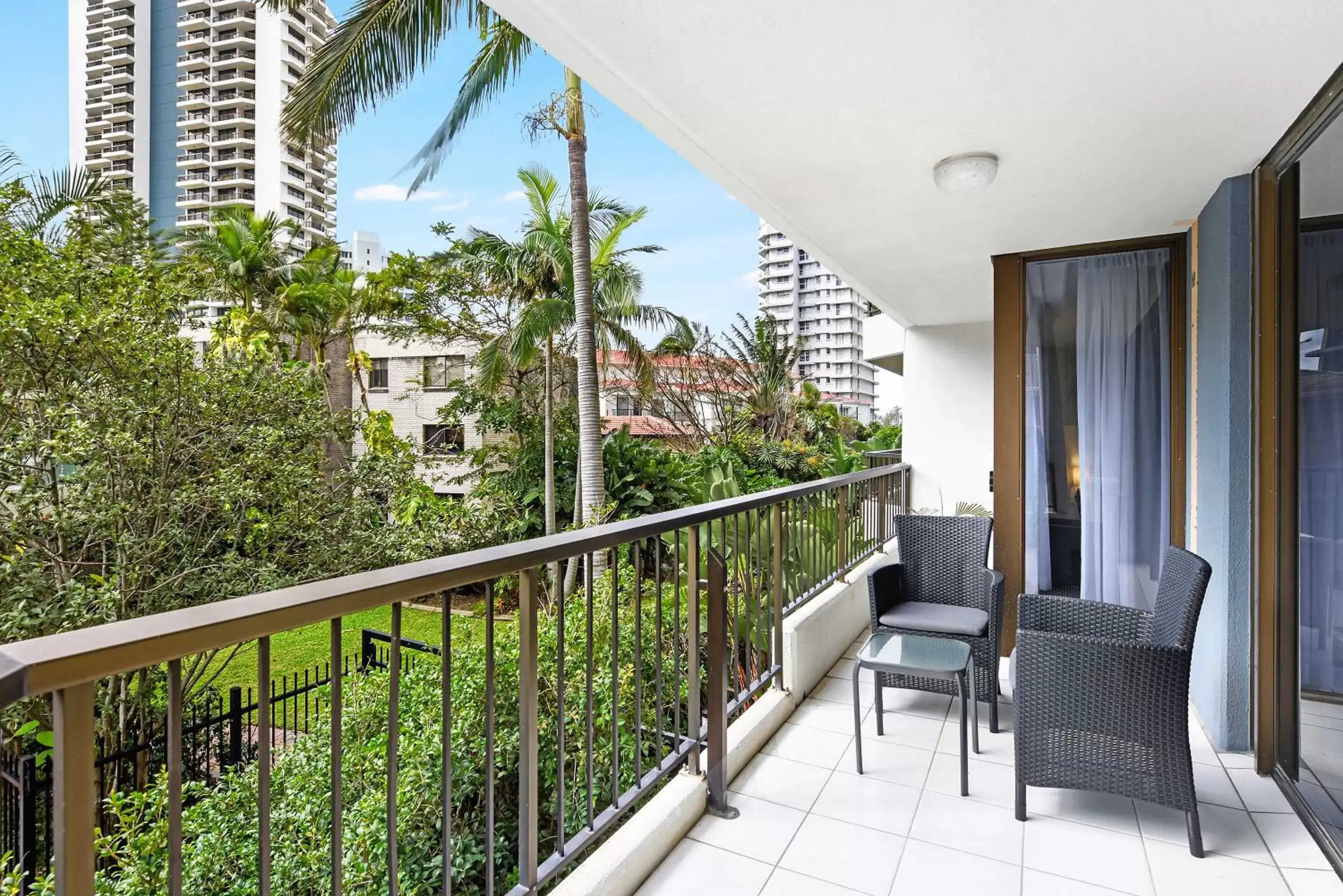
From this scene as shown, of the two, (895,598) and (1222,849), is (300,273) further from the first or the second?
(1222,849)

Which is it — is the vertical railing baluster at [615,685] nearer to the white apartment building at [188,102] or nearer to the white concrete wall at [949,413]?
the white concrete wall at [949,413]

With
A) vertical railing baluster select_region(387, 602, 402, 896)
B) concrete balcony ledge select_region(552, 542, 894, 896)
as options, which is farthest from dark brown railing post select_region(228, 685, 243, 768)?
vertical railing baluster select_region(387, 602, 402, 896)

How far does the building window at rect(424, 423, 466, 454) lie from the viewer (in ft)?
55.4

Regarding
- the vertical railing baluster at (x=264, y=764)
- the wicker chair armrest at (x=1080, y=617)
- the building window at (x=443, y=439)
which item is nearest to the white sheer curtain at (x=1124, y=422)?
the wicker chair armrest at (x=1080, y=617)

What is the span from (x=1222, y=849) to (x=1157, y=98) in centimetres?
248

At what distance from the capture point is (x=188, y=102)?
162ft

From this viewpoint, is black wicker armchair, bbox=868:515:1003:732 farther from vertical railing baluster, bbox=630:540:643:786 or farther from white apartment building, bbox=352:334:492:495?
white apartment building, bbox=352:334:492:495

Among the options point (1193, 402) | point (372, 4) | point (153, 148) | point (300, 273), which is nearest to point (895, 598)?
point (1193, 402)

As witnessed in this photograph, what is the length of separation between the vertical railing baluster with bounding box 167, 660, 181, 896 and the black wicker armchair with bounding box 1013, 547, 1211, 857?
7.85ft

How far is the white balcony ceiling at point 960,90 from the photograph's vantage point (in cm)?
191

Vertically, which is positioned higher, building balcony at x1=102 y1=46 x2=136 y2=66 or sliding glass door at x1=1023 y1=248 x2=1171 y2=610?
building balcony at x1=102 y1=46 x2=136 y2=66

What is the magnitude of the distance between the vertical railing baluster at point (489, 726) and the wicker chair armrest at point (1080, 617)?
7.14 feet

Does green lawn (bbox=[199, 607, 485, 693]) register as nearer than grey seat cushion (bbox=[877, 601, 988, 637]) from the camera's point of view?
No

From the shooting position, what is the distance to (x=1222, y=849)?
2193mm
